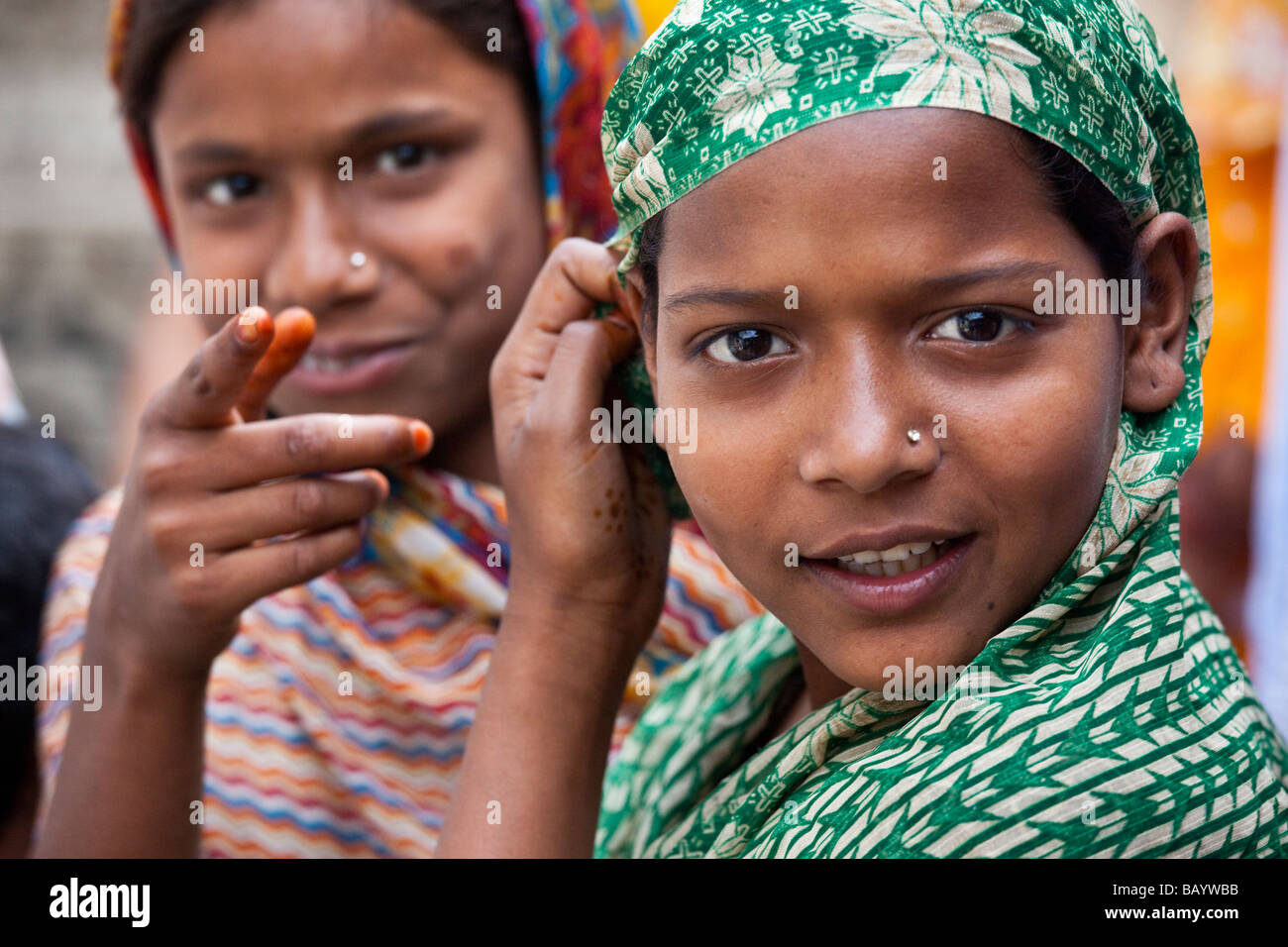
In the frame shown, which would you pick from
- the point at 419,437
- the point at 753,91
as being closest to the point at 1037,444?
the point at 753,91

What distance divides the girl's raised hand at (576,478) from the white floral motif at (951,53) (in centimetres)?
48

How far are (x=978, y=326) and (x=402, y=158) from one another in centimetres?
105

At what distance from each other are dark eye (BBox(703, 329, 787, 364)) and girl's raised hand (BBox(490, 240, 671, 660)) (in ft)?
1.03

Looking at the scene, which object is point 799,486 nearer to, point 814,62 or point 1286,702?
point 814,62

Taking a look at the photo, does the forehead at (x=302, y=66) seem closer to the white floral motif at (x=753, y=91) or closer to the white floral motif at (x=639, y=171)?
the white floral motif at (x=639, y=171)

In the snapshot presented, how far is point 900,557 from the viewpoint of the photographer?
1276 mm

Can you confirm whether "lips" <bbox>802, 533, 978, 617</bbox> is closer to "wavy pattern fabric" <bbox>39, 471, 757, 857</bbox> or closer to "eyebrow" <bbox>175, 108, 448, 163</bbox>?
"wavy pattern fabric" <bbox>39, 471, 757, 857</bbox>

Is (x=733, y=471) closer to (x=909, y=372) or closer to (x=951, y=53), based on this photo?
→ (x=909, y=372)

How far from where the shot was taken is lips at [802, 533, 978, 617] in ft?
4.18

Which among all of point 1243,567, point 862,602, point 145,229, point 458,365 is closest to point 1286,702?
point 1243,567

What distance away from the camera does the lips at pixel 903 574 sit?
128 centimetres

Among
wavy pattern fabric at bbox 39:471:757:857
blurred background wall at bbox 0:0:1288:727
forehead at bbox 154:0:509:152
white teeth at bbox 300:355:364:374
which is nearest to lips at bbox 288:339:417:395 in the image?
white teeth at bbox 300:355:364:374

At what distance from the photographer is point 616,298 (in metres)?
1.67

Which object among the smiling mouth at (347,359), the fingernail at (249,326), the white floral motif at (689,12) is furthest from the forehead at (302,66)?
the white floral motif at (689,12)
